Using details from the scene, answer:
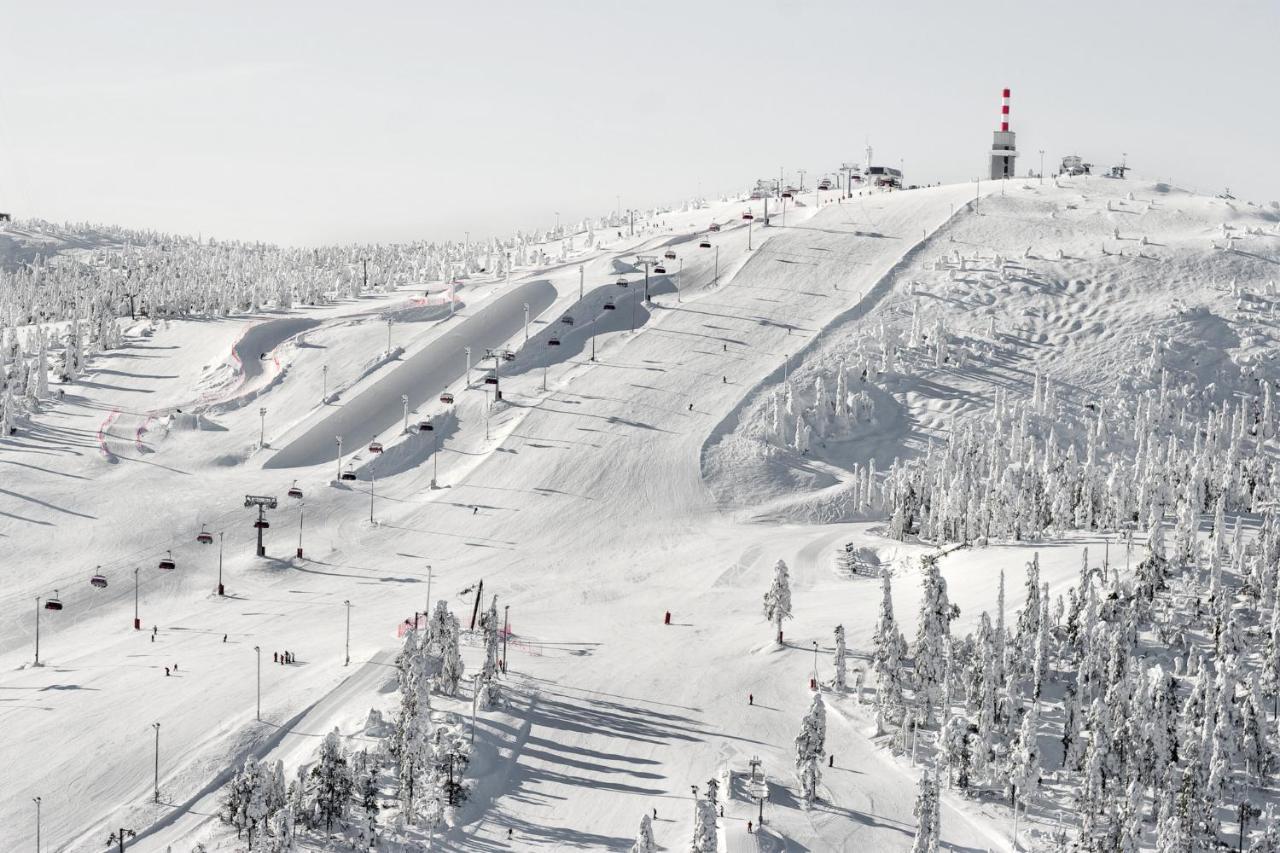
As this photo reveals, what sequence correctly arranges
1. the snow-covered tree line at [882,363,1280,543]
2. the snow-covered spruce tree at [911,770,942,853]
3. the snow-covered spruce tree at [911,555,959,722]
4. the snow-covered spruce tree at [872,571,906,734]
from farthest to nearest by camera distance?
the snow-covered tree line at [882,363,1280,543]
the snow-covered spruce tree at [911,555,959,722]
the snow-covered spruce tree at [872,571,906,734]
the snow-covered spruce tree at [911,770,942,853]

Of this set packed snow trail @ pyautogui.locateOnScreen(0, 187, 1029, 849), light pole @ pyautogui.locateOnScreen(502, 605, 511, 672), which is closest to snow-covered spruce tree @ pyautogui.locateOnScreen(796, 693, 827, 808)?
packed snow trail @ pyautogui.locateOnScreen(0, 187, 1029, 849)

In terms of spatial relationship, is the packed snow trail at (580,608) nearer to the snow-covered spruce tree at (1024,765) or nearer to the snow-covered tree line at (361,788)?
the snow-covered tree line at (361,788)

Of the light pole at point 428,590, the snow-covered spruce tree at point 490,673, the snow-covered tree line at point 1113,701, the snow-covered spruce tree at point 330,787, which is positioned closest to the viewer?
the snow-covered spruce tree at point 330,787

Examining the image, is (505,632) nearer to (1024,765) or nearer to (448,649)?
(448,649)

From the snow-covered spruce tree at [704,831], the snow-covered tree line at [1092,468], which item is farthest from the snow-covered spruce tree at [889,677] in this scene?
the snow-covered tree line at [1092,468]

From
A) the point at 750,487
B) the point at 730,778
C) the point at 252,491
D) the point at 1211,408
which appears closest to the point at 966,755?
the point at 730,778

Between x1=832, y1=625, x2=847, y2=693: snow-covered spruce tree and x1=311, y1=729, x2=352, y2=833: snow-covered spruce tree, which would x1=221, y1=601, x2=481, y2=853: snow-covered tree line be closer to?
x1=311, y1=729, x2=352, y2=833: snow-covered spruce tree
